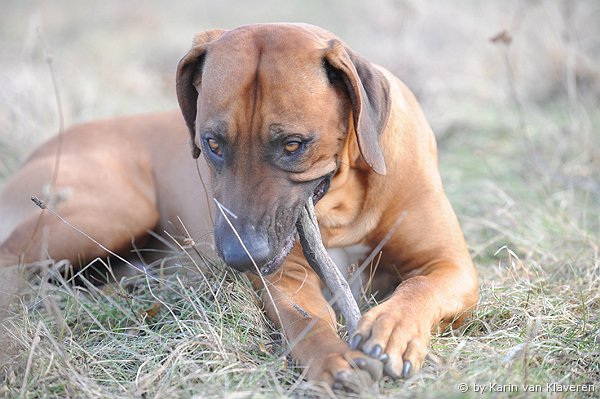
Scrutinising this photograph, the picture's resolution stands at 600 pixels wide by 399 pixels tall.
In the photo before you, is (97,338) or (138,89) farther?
(138,89)

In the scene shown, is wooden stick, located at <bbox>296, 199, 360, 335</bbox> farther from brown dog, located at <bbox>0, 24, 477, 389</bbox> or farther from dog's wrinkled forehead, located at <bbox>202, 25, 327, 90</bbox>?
dog's wrinkled forehead, located at <bbox>202, 25, 327, 90</bbox>

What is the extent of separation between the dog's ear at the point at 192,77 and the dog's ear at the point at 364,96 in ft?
1.92

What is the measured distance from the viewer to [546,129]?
7234 mm

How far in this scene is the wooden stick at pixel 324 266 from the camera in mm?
3111

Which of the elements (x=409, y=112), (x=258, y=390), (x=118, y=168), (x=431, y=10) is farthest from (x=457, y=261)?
(x=431, y=10)

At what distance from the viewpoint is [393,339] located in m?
2.87

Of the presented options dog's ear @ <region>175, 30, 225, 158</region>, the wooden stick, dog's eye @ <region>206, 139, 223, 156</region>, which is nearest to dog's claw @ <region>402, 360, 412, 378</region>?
the wooden stick

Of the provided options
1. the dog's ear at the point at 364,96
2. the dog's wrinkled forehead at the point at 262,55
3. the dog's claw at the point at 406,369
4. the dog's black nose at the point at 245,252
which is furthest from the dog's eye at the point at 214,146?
the dog's claw at the point at 406,369

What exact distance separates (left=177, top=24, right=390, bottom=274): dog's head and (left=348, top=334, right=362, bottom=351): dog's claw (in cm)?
45

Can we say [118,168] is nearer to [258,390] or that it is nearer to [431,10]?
[258,390]

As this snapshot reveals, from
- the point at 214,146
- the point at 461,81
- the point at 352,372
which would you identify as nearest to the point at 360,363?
the point at 352,372

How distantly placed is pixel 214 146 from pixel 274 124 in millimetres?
318

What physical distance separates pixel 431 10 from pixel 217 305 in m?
8.44

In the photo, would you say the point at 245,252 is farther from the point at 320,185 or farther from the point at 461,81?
the point at 461,81
